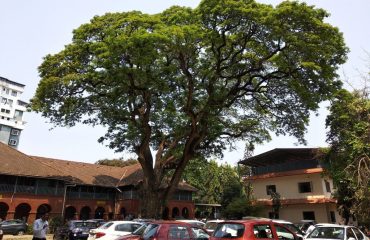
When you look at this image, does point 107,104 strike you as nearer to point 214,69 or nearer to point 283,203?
point 214,69

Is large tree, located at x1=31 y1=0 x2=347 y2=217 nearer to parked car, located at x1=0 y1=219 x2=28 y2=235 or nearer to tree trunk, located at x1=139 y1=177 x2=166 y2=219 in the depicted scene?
tree trunk, located at x1=139 y1=177 x2=166 y2=219

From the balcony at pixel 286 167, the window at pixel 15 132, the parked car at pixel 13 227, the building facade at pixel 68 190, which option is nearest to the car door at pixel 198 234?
the parked car at pixel 13 227

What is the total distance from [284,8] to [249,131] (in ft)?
37.6

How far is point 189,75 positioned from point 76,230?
1154 centimetres

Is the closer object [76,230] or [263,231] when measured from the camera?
[263,231]

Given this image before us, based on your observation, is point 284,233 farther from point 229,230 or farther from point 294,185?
point 294,185

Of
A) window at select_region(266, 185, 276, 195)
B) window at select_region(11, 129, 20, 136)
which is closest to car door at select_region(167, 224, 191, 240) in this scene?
window at select_region(266, 185, 276, 195)

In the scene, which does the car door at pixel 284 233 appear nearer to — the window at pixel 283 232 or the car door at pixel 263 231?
the window at pixel 283 232

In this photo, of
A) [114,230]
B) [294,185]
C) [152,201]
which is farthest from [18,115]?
[114,230]

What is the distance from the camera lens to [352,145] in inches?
833

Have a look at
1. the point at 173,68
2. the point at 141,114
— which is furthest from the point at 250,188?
the point at 173,68

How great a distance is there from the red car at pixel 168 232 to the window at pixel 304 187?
26724mm

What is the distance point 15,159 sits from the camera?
35.2 m

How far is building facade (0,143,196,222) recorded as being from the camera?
33.4 meters
